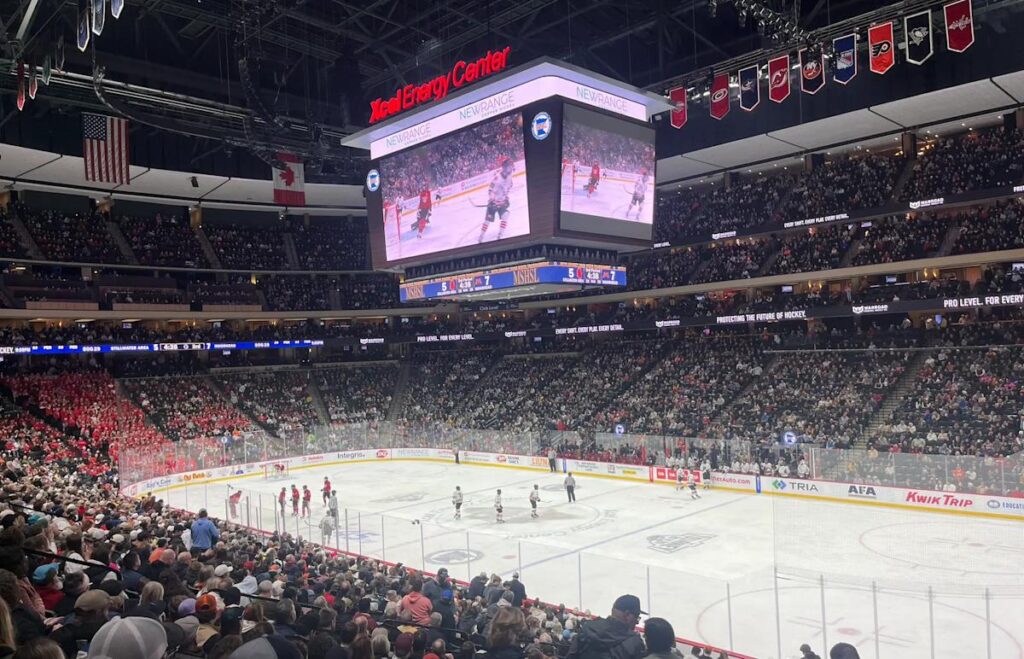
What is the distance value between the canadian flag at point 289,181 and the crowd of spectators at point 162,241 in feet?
54.3

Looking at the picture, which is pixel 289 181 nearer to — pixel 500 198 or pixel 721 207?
pixel 500 198

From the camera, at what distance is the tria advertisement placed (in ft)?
77.1

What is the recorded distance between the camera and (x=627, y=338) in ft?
154

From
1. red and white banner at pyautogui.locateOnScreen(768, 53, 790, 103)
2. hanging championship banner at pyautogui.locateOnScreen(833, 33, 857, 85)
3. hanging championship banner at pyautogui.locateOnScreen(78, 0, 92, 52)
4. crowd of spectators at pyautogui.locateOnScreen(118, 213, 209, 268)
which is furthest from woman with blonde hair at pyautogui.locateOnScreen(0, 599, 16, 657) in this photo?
crowd of spectators at pyautogui.locateOnScreen(118, 213, 209, 268)

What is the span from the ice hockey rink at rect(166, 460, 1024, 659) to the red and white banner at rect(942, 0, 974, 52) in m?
12.2

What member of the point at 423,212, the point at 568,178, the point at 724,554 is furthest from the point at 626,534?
the point at 423,212

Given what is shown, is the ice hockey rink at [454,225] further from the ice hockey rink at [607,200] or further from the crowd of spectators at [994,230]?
the crowd of spectators at [994,230]

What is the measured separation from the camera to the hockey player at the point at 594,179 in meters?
23.2

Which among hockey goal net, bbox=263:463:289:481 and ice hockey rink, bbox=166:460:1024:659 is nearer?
ice hockey rink, bbox=166:460:1024:659

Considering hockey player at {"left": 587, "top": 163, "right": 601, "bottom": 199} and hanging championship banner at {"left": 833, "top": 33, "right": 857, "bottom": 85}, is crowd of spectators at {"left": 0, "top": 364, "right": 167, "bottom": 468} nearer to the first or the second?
hockey player at {"left": 587, "top": 163, "right": 601, "bottom": 199}

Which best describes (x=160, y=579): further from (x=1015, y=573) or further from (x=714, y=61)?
(x=714, y=61)

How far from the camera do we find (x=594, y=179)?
2338cm

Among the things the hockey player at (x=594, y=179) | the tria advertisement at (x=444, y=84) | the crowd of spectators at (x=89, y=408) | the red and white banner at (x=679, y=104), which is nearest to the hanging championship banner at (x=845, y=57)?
the red and white banner at (x=679, y=104)

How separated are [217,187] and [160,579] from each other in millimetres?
40656
